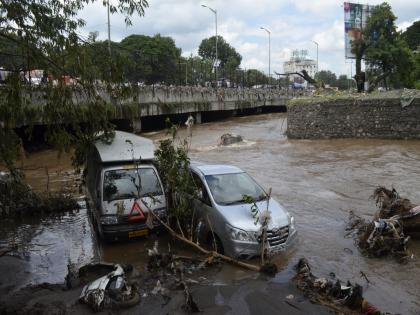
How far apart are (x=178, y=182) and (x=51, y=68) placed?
3616 millimetres

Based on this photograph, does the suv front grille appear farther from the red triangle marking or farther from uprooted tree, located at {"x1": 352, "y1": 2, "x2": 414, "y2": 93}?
uprooted tree, located at {"x1": 352, "y1": 2, "x2": 414, "y2": 93}

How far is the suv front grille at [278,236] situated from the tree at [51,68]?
3381mm

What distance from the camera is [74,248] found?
9031 millimetres

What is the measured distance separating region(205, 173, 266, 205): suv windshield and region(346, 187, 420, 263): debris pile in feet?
6.77

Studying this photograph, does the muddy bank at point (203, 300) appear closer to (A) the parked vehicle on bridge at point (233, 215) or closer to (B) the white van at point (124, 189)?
(A) the parked vehicle on bridge at point (233, 215)

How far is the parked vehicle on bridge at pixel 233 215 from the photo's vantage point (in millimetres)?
7516

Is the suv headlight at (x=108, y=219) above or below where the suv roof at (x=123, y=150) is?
below

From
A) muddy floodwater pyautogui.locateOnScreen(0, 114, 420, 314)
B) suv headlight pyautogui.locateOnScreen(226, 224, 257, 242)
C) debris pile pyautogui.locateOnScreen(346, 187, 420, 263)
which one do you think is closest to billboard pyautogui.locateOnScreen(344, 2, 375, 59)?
muddy floodwater pyautogui.locateOnScreen(0, 114, 420, 314)

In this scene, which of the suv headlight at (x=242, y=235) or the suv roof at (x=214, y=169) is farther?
the suv roof at (x=214, y=169)

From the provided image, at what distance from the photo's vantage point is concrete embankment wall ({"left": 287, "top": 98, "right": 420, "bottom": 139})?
24.2 m

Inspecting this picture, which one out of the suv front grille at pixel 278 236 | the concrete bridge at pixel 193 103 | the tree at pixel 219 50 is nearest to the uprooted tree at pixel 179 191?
the suv front grille at pixel 278 236

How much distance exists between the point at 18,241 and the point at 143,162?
3.09 m

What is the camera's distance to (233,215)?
7.82m

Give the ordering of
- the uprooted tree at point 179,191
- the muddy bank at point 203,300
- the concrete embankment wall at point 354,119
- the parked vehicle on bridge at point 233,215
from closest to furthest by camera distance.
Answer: the muddy bank at point 203,300 < the parked vehicle on bridge at point 233,215 < the uprooted tree at point 179,191 < the concrete embankment wall at point 354,119
